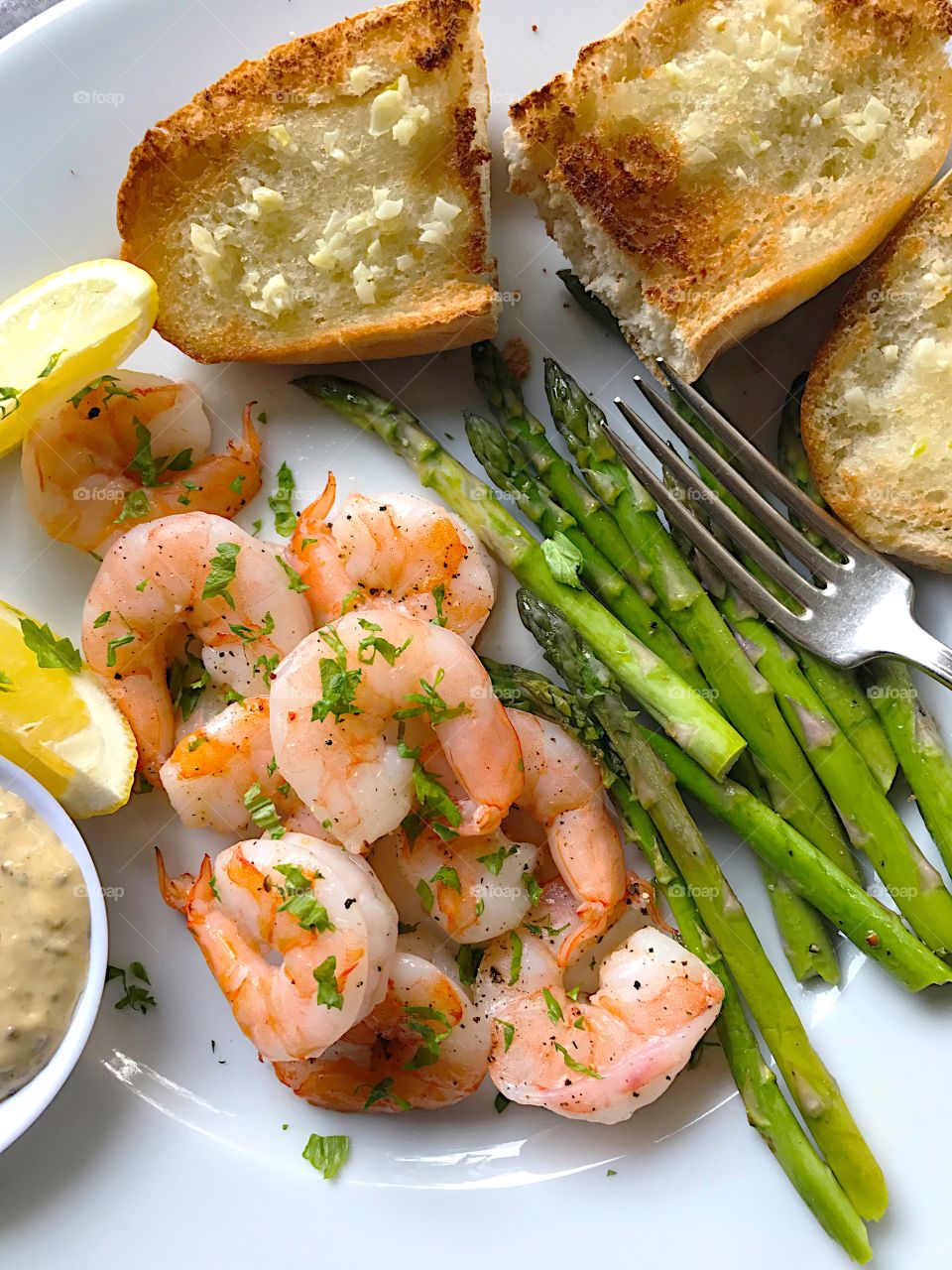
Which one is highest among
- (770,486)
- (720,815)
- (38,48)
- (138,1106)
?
(38,48)

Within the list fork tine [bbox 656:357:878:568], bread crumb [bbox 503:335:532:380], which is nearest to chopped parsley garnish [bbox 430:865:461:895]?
fork tine [bbox 656:357:878:568]

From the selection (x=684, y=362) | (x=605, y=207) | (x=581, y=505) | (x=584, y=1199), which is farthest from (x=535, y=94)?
(x=584, y=1199)

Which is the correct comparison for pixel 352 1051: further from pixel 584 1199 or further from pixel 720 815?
pixel 720 815

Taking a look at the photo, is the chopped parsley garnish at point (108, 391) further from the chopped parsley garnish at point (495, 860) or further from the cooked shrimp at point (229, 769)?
the chopped parsley garnish at point (495, 860)

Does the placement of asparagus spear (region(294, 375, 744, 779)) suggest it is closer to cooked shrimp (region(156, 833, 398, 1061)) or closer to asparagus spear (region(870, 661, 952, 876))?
asparagus spear (region(870, 661, 952, 876))

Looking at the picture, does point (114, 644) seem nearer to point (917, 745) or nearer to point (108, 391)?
point (108, 391)

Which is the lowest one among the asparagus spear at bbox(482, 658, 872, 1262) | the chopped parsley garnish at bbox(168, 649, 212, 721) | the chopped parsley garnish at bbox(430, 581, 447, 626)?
the asparagus spear at bbox(482, 658, 872, 1262)
